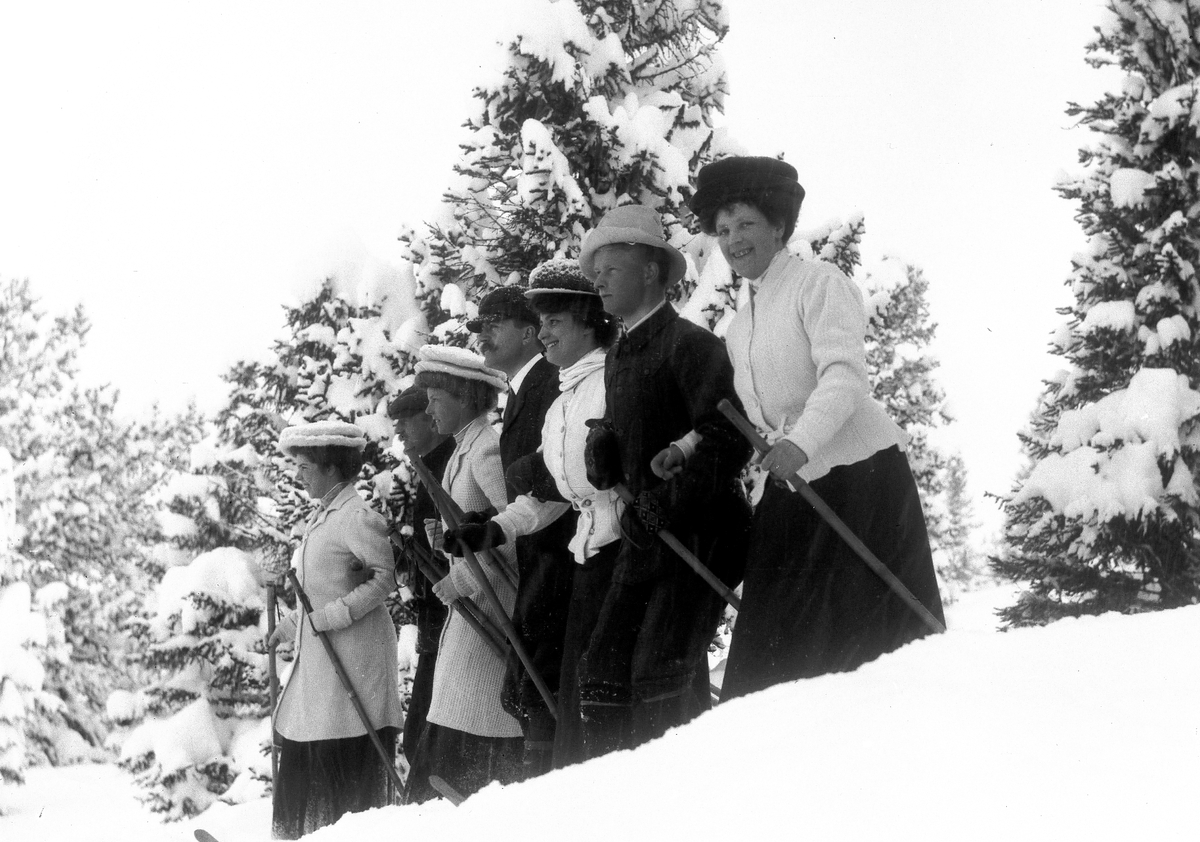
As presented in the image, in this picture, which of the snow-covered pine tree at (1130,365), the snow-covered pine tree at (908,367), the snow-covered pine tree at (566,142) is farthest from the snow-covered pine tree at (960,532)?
the snow-covered pine tree at (566,142)

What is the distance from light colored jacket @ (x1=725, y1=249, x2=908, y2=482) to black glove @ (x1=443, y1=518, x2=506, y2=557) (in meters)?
1.17

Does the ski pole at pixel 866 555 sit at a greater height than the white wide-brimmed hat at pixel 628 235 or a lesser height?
lesser

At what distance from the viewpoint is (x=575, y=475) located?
4.21 meters

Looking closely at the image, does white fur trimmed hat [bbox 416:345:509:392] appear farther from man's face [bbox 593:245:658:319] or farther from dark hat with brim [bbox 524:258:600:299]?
man's face [bbox 593:245:658:319]

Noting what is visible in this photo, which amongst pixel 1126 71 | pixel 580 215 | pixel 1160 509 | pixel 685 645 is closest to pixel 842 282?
pixel 685 645

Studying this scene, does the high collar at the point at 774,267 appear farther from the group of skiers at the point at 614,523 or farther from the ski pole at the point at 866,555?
the ski pole at the point at 866,555

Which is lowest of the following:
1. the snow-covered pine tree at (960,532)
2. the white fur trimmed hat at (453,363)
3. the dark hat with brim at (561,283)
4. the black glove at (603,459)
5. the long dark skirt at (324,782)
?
the long dark skirt at (324,782)

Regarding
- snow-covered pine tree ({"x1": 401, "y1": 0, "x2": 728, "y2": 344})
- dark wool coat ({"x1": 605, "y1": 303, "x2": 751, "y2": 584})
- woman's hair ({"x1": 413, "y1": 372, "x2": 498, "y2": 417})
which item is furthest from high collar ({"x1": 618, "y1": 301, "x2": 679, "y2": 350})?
snow-covered pine tree ({"x1": 401, "y1": 0, "x2": 728, "y2": 344})

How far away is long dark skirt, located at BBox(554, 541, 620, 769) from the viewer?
416 centimetres

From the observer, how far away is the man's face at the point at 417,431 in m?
6.02

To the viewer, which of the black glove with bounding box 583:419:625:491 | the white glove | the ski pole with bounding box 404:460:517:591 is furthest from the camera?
the white glove

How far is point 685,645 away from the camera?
12.7ft

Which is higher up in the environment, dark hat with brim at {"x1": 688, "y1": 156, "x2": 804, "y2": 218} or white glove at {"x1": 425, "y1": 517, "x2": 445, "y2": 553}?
dark hat with brim at {"x1": 688, "y1": 156, "x2": 804, "y2": 218}

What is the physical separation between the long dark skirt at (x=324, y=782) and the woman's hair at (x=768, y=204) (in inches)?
126
